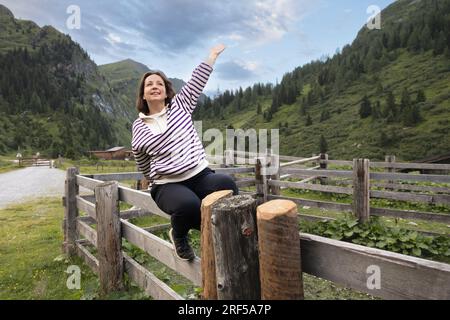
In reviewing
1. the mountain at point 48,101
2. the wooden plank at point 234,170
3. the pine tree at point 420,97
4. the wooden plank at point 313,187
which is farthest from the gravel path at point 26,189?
the pine tree at point 420,97

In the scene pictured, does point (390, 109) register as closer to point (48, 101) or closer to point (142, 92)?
point (142, 92)

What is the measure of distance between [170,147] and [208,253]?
1.18 m

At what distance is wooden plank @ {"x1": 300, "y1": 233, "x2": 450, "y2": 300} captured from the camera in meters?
1.40

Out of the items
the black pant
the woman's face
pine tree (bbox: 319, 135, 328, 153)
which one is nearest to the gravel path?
the woman's face

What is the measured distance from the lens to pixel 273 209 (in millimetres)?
1780

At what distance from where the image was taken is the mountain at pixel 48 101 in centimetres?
11662

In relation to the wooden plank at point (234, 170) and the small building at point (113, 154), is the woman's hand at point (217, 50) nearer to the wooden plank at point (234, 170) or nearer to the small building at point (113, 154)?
the wooden plank at point (234, 170)

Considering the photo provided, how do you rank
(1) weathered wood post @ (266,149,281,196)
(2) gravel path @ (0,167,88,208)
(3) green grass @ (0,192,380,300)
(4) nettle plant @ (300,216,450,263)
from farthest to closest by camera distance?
(2) gravel path @ (0,167,88,208) < (1) weathered wood post @ (266,149,281,196) < (4) nettle plant @ (300,216,450,263) < (3) green grass @ (0,192,380,300)

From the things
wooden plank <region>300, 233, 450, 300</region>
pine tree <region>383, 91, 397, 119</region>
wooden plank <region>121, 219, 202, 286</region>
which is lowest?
wooden plank <region>121, 219, 202, 286</region>

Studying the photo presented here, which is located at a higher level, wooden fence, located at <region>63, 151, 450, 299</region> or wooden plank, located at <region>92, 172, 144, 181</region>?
wooden plank, located at <region>92, 172, 144, 181</region>

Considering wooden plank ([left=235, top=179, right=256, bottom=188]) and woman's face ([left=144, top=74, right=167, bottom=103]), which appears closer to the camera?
woman's face ([left=144, top=74, right=167, bottom=103])

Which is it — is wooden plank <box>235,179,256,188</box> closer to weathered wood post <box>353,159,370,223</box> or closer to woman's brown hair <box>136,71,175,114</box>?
weathered wood post <box>353,159,370,223</box>
